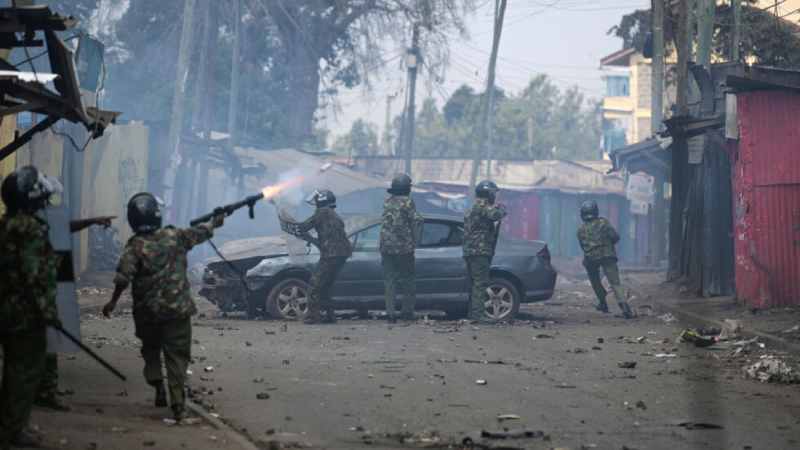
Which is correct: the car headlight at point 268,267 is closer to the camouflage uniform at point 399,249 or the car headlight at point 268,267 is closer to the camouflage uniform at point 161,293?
the camouflage uniform at point 399,249

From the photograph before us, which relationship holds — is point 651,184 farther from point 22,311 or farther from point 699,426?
point 22,311

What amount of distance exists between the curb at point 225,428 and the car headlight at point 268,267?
757 cm

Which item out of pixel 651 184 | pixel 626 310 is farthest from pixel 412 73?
pixel 626 310

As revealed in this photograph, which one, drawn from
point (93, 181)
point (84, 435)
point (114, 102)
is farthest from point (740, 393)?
point (114, 102)

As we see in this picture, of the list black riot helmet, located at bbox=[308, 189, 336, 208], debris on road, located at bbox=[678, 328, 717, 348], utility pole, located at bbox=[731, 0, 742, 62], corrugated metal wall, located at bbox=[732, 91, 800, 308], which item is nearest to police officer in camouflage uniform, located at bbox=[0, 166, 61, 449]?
debris on road, located at bbox=[678, 328, 717, 348]

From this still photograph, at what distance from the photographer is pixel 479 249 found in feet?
53.8

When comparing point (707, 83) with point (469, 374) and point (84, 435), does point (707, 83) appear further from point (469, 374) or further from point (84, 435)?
point (84, 435)

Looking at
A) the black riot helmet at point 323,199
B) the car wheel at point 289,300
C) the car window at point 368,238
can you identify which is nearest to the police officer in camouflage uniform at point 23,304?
the black riot helmet at point 323,199

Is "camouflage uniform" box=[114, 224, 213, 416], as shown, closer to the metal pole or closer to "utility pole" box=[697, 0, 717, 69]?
"utility pole" box=[697, 0, 717, 69]

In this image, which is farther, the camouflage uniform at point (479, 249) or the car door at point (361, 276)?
the car door at point (361, 276)

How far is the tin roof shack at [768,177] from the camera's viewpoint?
55.9 feet

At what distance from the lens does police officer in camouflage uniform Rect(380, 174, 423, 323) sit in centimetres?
1631

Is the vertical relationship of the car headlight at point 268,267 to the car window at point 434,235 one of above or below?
below

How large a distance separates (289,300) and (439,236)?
2.39m
